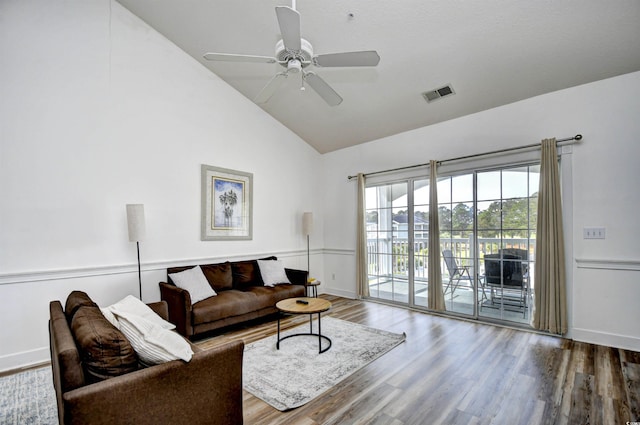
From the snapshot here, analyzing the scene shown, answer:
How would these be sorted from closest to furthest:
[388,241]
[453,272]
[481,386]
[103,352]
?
[103,352] → [481,386] → [453,272] → [388,241]

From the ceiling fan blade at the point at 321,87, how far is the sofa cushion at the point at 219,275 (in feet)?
9.05

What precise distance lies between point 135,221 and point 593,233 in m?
5.16

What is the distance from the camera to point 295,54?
2193 millimetres

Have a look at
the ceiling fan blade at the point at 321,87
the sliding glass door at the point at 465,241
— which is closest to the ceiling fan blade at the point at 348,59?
the ceiling fan blade at the point at 321,87

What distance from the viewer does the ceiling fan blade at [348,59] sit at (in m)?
2.18

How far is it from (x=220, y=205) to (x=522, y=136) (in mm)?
4251

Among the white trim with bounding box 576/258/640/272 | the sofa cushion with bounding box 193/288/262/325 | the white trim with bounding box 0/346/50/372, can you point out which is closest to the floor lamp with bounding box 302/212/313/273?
the sofa cushion with bounding box 193/288/262/325

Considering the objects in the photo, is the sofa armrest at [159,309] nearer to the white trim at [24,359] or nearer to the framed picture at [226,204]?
the white trim at [24,359]

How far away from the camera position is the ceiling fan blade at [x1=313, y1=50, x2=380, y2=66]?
218cm

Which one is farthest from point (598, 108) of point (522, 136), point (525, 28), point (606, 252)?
point (606, 252)

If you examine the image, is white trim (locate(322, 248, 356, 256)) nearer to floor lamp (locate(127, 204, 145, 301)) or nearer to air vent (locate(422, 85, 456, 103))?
air vent (locate(422, 85, 456, 103))

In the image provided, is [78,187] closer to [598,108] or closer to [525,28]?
[525,28]

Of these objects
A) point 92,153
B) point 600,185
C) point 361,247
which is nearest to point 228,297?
point 92,153

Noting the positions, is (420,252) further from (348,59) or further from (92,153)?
(92,153)
